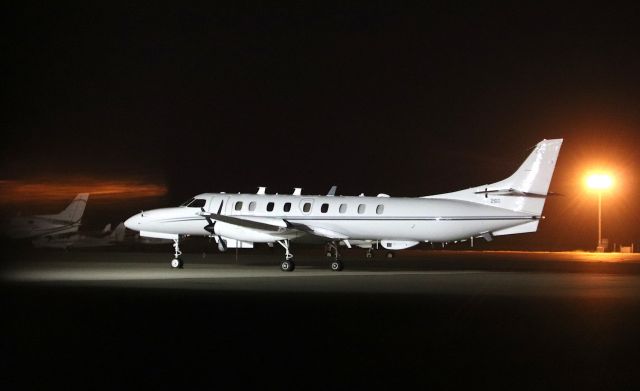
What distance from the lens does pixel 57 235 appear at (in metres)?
73.4

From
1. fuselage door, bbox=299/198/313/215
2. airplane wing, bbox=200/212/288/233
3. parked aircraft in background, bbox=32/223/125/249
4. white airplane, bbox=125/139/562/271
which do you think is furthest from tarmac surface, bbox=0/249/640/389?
parked aircraft in background, bbox=32/223/125/249

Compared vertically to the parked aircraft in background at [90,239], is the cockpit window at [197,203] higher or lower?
higher

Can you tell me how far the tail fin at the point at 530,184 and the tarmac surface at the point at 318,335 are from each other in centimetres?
769

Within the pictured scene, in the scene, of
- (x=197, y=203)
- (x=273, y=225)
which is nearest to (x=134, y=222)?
(x=197, y=203)

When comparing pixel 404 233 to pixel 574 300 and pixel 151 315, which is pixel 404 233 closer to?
pixel 574 300

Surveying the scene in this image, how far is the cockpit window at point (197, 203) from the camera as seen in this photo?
41.0 metres

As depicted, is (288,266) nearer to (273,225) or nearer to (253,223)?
(273,225)

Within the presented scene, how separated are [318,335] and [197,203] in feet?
85.8

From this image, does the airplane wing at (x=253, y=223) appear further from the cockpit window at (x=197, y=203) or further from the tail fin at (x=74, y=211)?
the tail fin at (x=74, y=211)

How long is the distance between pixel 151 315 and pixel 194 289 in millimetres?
7505

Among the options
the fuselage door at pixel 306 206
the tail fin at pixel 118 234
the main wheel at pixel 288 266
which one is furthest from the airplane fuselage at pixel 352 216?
the tail fin at pixel 118 234

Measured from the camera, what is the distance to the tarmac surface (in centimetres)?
1184

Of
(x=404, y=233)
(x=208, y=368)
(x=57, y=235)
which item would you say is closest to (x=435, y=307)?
(x=208, y=368)

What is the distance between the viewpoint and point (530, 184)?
36281 mm
